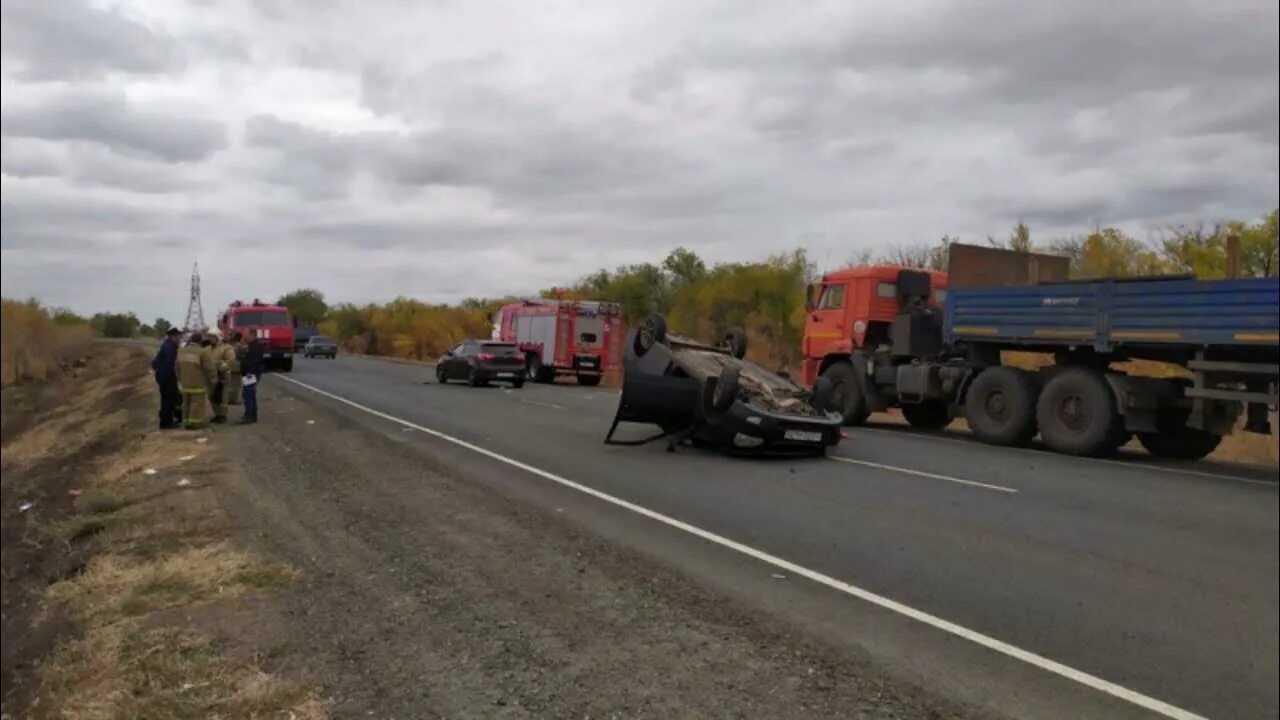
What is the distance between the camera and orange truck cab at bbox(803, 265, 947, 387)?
58.4ft

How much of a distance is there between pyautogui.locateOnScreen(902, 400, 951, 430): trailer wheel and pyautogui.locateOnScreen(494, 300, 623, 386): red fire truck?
16.3m

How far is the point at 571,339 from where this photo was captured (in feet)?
111

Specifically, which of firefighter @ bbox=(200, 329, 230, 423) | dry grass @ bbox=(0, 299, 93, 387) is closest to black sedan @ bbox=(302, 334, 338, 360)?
dry grass @ bbox=(0, 299, 93, 387)

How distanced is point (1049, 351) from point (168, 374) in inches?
547

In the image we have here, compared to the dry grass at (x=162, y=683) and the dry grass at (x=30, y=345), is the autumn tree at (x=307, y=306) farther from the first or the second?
the dry grass at (x=162, y=683)

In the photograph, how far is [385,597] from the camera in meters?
6.27

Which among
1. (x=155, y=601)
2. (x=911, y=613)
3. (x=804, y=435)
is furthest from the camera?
(x=804, y=435)

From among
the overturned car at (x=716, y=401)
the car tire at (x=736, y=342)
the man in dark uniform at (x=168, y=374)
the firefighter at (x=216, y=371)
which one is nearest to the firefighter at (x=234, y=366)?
the firefighter at (x=216, y=371)

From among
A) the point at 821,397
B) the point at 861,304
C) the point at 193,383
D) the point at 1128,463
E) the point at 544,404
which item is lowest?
the point at 544,404

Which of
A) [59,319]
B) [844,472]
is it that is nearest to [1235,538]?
[844,472]

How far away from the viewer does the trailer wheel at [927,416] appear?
1877 centimetres

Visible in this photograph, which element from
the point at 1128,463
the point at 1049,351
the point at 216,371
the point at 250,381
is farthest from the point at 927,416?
the point at 216,371

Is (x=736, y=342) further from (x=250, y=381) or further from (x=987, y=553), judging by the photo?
(x=250, y=381)

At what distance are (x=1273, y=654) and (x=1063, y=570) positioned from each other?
5.57ft
